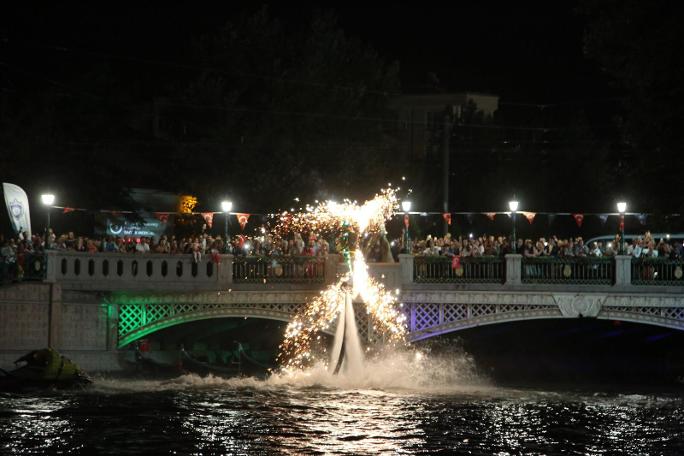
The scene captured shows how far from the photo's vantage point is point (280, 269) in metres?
49.0

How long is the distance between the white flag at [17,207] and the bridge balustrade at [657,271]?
21008 millimetres

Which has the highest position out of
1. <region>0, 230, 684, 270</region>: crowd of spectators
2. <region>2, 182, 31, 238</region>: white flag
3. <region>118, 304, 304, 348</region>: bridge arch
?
<region>2, 182, 31, 238</region>: white flag

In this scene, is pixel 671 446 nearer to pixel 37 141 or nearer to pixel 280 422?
pixel 280 422

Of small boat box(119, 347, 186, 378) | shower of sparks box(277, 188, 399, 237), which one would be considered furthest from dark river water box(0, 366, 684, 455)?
shower of sparks box(277, 188, 399, 237)

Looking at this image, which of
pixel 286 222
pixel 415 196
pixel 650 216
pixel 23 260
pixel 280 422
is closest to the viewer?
pixel 280 422

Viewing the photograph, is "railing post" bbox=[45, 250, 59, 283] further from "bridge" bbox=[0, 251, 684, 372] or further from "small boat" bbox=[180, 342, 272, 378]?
"small boat" bbox=[180, 342, 272, 378]

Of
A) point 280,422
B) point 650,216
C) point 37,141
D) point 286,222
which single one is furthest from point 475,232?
point 280,422

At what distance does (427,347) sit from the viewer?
5453cm

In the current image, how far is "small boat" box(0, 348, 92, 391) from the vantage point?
44281 mm

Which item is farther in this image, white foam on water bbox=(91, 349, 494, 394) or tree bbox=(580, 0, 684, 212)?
white foam on water bbox=(91, 349, 494, 394)

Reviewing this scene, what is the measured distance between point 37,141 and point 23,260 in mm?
12822

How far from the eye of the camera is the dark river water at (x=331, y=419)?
119ft

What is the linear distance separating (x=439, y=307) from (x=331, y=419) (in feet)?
32.7

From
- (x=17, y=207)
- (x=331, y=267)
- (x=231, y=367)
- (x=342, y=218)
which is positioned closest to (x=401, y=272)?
(x=331, y=267)
